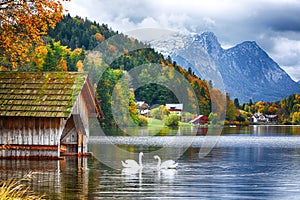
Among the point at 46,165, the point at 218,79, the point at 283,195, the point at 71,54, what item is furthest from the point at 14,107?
the point at 71,54

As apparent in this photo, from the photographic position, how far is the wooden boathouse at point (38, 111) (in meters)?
29.6

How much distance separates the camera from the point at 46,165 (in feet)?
90.6

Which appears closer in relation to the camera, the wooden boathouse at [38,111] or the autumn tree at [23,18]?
the autumn tree at [23,18]

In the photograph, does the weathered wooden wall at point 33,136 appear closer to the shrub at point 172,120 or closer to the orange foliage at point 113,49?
the shrub at point 172,120

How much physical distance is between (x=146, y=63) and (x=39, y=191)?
241ft

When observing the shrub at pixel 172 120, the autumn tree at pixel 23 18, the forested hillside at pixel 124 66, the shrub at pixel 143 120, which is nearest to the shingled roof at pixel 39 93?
the autumn tree at pixel 23 18

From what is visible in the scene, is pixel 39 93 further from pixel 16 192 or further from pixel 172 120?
pixel 172 120

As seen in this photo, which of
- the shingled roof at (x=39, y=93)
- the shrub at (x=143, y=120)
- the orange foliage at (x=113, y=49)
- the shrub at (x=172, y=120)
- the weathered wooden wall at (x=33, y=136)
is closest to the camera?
the shingled roof at (x=39, y=93)

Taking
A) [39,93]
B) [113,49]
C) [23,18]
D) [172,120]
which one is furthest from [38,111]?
[113,49]

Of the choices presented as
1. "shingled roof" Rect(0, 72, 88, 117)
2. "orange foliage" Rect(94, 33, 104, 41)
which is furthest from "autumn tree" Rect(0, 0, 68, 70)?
"orange foliage" Rect(94, 33, 104, 41)

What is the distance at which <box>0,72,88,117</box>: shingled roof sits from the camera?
29.5m

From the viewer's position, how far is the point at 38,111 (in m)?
29.5

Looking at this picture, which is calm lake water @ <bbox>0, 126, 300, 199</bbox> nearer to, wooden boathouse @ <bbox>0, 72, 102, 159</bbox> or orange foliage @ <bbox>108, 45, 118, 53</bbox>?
wooden boathouse @ <bbox>0, 72, 102, 159</bbox>

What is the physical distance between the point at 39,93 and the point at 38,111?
129 cm
